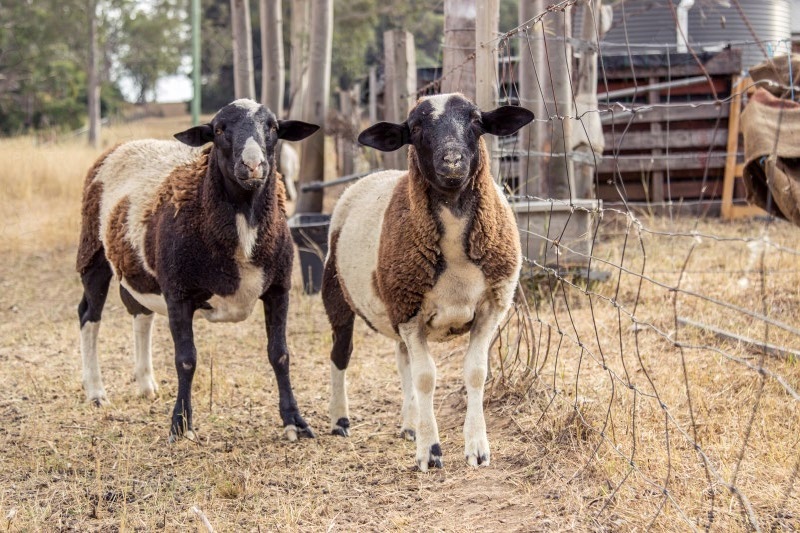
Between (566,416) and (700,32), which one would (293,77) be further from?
(566,416)

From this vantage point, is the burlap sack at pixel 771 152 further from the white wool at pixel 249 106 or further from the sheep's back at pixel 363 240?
the white wool at pixel 249 106

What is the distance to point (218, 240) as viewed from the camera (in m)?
5.11

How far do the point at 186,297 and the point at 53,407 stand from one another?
1.50m

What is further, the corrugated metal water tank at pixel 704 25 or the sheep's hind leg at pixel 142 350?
the corrugated metal water tank at pixel 704 25

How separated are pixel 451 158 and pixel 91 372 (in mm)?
3402

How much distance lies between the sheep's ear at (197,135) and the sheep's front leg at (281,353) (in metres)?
0.95

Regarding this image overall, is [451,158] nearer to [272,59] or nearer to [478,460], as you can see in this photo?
[478,460]

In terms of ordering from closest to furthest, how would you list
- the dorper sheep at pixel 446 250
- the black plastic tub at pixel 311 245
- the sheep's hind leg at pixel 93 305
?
the dorper sheep at pixel 446 250, the sheep's hind leg at pixel 93 305, the black plastic tub at pixel 311 245

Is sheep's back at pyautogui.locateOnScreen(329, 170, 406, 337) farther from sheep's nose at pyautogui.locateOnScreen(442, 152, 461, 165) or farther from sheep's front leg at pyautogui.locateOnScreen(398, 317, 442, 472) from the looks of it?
sheep's nose at pyautogui.locateOnScreen(442, 152, 461, 165)

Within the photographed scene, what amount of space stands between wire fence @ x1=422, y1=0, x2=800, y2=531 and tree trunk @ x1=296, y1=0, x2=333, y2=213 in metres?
2.81

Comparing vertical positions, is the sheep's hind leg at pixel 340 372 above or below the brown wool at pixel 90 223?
below

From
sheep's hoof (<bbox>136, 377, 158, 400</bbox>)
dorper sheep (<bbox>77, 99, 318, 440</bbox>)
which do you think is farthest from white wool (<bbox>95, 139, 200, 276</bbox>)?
sheep's hoof (<bbox>136, 377, 158, 400</bbox>)

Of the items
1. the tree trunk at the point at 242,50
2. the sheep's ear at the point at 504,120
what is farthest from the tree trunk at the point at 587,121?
the tree trunk at the point at 242,50

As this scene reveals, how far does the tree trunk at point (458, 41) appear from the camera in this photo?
20.0ft
